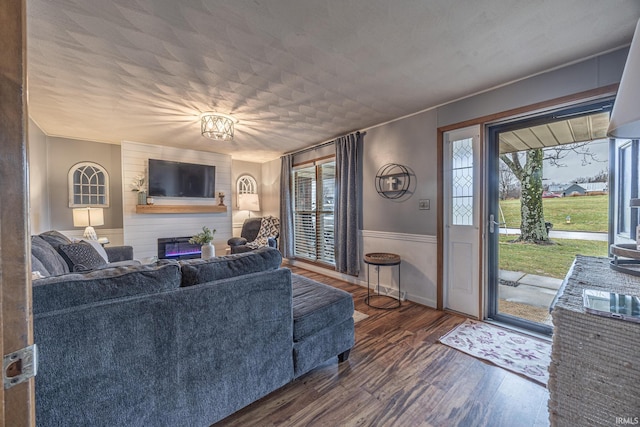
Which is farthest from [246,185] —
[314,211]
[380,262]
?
[380,262]

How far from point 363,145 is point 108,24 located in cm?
290

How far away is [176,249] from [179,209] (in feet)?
2.53

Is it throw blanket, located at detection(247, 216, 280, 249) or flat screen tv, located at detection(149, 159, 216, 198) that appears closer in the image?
flat screen tv, located at detection(149, 159, 216, 198)

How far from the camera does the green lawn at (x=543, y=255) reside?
2.56 m

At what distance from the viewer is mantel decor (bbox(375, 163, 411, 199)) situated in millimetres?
3191

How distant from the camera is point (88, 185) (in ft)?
14.1

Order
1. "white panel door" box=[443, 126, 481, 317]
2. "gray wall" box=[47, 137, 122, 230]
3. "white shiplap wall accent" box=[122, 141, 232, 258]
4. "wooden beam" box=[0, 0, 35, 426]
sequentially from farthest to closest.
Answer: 1. "white shiplap wall accent" box=[122, 141, 232, 258]
2. "gray wall" box=[47, 137, 122, 230]
3. "white panel door" box=[443, 126, 481, 317]
4. "wooden beam" box=[0, 0, 35, 426]

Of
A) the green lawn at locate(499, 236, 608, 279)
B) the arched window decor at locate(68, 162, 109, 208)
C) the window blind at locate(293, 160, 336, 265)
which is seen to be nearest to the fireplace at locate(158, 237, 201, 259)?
the arched window decor at locate(68, 162, 109, 208)

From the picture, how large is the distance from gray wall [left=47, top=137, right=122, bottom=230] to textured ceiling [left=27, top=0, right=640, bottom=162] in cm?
137

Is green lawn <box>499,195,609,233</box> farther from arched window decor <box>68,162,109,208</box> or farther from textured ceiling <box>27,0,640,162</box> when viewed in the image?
arched window decor <box>68,162,109,208</box>

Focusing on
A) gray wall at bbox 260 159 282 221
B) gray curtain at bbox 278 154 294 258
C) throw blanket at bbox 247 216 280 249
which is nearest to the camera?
gray curtain at bbox 278 154 294 258

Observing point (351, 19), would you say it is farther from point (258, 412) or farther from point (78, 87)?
point (78, 87)

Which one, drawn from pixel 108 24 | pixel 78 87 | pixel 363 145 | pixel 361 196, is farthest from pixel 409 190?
pixel 78 87

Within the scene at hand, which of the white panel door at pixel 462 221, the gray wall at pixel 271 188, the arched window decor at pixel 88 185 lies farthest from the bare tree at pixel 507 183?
the arched window decor at pixel 88 185
